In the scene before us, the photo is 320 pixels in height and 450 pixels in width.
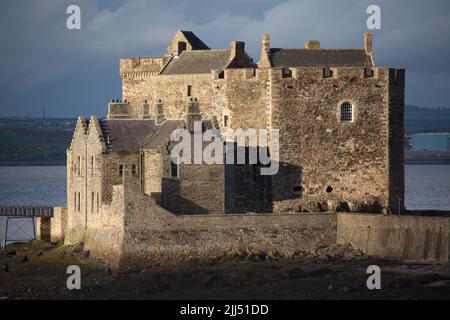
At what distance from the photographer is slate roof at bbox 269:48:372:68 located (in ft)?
205

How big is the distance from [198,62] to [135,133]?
23.0 ft

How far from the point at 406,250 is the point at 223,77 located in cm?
1244

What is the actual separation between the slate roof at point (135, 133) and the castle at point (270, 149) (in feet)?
0.15

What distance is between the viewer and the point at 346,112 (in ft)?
201

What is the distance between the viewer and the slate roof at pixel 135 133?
5897 centimetres

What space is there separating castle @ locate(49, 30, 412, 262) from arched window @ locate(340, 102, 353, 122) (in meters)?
0.04

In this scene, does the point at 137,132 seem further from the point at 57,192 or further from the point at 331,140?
the point at 57,192

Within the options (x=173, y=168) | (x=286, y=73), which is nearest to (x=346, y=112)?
(x=286, y=73)

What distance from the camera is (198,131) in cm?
5781

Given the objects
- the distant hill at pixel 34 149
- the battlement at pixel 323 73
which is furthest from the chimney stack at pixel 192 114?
the distant hill at pixel 34 149

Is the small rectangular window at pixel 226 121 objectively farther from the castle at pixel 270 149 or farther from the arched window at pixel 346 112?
the arched window at pixel 346 112

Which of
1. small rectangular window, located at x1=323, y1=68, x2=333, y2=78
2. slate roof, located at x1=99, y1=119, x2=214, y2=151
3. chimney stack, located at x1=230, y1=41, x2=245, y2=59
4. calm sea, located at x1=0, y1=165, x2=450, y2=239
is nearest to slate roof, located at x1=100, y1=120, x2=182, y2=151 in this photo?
slate roof, located at x1=99, y1=119, x2=214, y2=151
